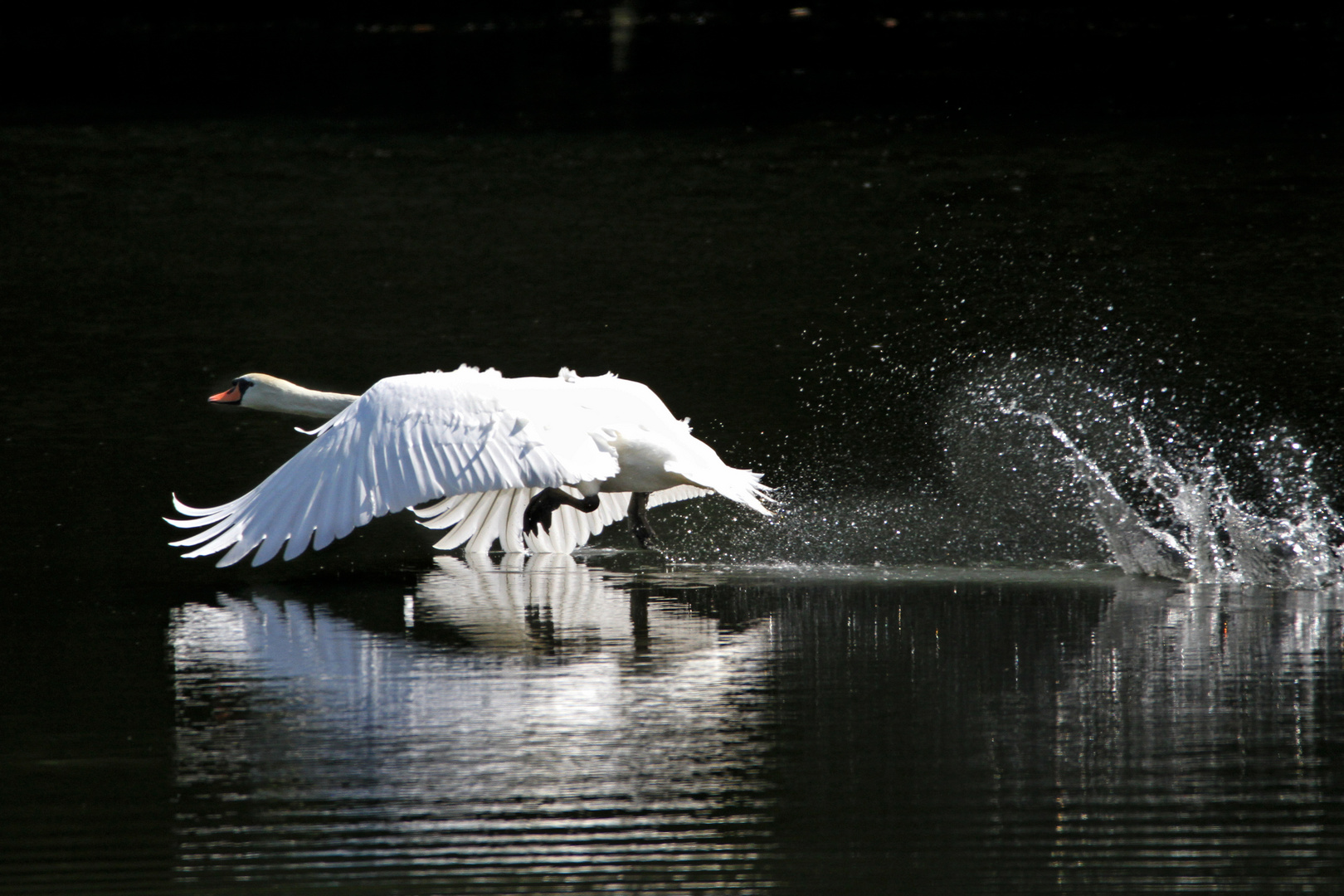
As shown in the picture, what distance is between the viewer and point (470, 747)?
18.2 feet

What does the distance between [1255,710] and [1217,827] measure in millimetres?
1161

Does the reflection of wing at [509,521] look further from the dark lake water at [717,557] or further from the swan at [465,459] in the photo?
the swan at [465,459]

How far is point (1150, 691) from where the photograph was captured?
6.18 metres

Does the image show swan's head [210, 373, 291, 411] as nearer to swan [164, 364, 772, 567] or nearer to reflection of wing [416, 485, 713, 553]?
reflection of wing [416, 485, 713, 553]

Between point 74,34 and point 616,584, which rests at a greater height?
point 74,34

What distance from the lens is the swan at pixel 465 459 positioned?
7688 millimetres

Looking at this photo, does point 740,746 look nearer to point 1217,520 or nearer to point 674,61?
point 1217,520

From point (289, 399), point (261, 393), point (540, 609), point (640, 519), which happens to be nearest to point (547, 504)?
point (640, 519)

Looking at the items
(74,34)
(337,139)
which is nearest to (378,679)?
(337,139)

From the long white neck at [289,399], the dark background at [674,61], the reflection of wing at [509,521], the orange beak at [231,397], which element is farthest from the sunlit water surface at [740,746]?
the dark background at [674,61]

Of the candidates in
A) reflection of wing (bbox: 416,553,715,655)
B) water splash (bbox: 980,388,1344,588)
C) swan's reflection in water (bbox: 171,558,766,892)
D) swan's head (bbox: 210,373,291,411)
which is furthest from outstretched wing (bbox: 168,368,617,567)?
water splash (bbox: 980,388,1344,588)

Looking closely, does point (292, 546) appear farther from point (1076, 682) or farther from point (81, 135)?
point (81, 135)

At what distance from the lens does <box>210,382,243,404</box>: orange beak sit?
9969 mm

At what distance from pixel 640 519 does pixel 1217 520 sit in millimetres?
2780
